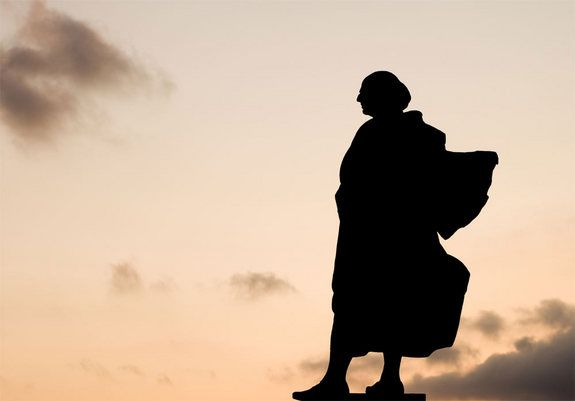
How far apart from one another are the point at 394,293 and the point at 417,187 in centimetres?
124

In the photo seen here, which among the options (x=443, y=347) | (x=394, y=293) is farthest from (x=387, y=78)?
(x=443, y=347)

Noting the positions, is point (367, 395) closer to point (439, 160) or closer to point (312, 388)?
point (312, 388)

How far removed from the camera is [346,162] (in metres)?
11.0

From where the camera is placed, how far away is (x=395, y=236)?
10672 millimetres

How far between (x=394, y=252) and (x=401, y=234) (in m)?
0.22

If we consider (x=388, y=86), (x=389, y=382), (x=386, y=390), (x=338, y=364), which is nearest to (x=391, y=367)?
(x=389, y=382)

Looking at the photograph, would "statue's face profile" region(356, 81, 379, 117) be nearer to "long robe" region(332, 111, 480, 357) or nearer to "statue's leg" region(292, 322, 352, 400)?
"long robe" region(332, 111, 480, 357)

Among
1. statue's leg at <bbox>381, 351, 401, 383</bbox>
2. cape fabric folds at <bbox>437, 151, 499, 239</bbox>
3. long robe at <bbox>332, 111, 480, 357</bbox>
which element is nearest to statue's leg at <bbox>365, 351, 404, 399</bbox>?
statue's leg at <bbox>381, 351, 401, 383</bbox>

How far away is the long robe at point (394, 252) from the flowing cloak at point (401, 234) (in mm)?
11

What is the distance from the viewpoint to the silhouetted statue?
1056 cm

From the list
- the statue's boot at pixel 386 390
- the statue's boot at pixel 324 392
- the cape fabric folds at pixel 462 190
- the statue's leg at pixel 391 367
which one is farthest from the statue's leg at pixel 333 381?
the cape fabric folds at pixel 462 190

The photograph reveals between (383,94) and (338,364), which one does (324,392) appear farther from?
(383,94)

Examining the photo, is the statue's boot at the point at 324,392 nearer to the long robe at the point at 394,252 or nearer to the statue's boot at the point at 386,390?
the statue's boot at the point at 386,390

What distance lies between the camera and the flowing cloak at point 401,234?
10.6 metres
